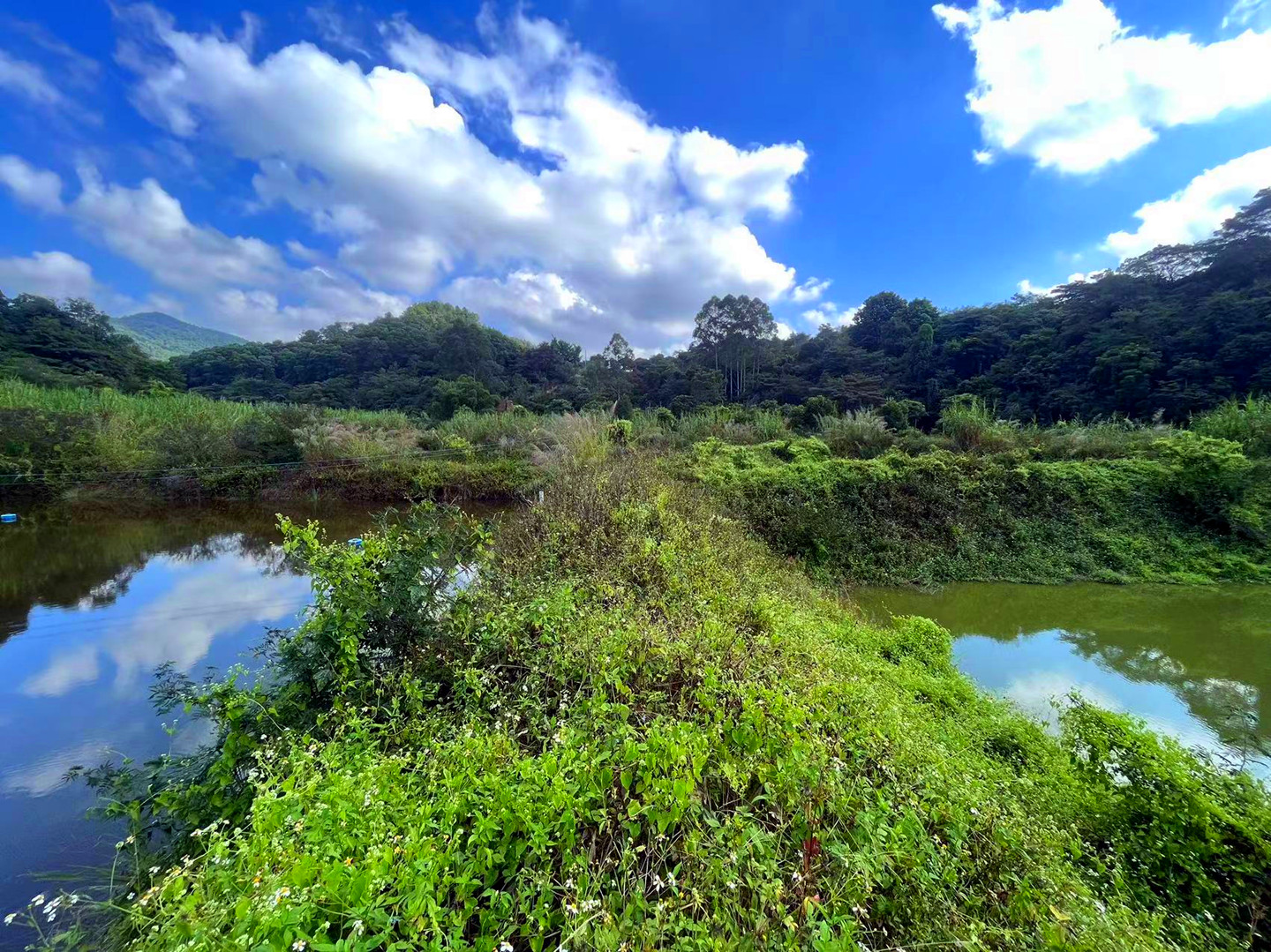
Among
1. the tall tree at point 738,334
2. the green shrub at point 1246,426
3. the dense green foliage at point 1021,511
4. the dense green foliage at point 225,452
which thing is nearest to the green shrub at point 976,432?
the dense green foliage at point 1021,511

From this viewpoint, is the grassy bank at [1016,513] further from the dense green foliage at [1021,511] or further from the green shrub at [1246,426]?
the green shrub at [1246,426]

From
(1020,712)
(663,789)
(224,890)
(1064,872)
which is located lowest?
(1020,712)

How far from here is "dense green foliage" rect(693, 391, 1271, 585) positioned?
7.47 meters

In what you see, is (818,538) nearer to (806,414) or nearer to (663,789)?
(663,789)

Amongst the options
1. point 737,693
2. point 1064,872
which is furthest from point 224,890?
point 1064,872

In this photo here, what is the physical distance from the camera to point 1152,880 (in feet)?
6.17

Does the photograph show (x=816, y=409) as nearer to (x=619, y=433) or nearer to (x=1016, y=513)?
(x=1016, y=513)

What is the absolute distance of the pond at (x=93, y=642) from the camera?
2383mm

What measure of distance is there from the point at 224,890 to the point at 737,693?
5.63 ft

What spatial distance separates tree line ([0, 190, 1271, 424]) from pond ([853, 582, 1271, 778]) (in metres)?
9.77

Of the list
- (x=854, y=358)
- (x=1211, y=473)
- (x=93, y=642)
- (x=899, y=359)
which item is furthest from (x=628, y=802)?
(x=899, y=359)

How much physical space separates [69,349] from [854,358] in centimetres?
3590

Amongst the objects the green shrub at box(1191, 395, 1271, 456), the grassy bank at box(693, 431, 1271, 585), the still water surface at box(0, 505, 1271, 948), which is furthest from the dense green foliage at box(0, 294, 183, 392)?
the green shrub at box(1191, 395, 1271, 456)

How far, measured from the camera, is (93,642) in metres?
4.12
